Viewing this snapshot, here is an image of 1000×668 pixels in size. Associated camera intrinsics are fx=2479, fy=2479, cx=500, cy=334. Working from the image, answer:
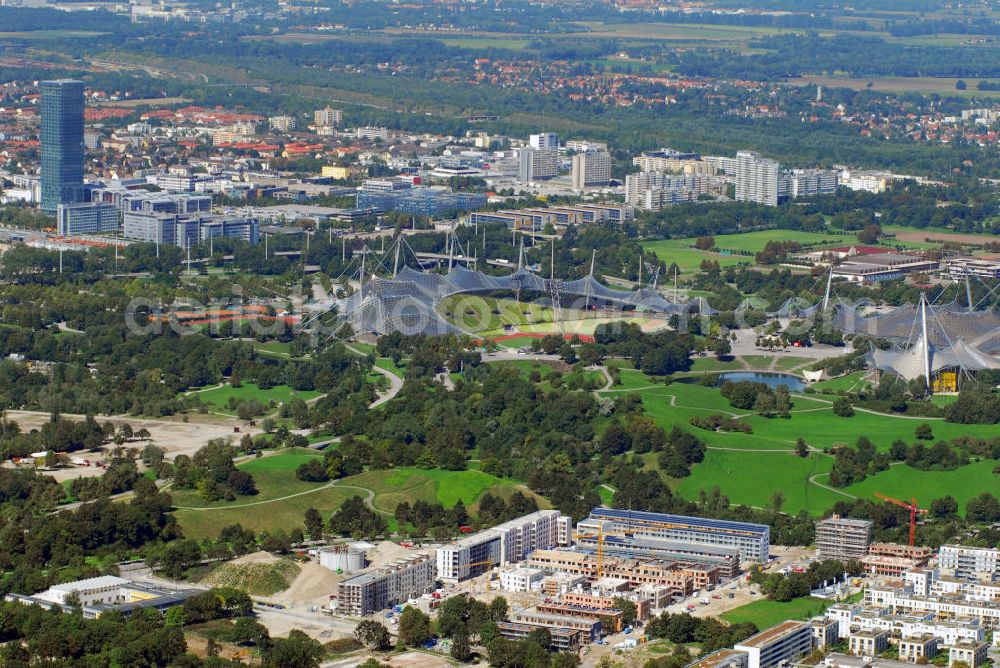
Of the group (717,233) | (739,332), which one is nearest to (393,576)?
(739,332)

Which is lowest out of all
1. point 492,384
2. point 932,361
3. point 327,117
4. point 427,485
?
point 327,117

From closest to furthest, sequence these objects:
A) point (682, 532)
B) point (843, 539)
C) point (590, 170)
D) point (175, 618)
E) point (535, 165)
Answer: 1. point (175, 618)
2. point (843, 539)
3. point (682, 532)
4. point (590, 170)
5. point (535, 165)

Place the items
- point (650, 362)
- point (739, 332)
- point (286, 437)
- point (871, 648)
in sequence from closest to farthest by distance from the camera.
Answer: point (871, 648) → point (286, 437) → point (650, 362) → point (739, 332)

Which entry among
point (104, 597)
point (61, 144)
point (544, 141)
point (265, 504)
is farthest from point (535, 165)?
point (104, 597)

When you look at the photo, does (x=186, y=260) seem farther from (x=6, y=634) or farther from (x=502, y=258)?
(x=6, y=634)

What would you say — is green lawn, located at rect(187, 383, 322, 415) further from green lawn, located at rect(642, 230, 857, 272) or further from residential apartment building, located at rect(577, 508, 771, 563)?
green lawn, located at rect(642, 230, 857, 272)

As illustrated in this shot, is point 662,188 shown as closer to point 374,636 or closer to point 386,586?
point 386,586
